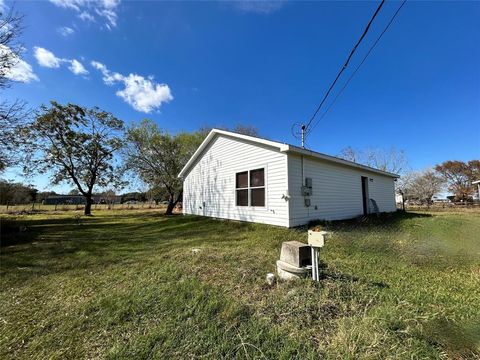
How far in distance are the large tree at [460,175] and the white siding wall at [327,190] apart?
31.0 m

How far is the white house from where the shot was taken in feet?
25.2

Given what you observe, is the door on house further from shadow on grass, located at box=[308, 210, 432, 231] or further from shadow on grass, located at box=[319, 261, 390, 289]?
shadow on grass, located at box=[319, 261, 390, 289]

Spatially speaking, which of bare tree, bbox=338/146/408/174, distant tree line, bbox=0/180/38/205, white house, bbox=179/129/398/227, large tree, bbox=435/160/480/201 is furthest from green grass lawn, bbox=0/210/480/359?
large tree, bbox=435/160/480/201

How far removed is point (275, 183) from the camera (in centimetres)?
784

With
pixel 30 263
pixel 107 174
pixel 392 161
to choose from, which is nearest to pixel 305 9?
pixel 30 263

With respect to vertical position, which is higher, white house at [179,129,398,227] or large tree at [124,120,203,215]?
large tree at [124,120,203,215]

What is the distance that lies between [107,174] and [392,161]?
32.8m

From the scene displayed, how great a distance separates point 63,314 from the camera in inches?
118

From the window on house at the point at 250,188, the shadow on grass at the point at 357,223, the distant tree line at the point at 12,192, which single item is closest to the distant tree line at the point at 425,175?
the shadow on grass at the point at 357,223

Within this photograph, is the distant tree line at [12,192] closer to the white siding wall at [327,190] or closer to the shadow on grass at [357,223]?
the white siding wall at [327,190]

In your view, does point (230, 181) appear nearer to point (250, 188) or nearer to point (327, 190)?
point (250, 188)

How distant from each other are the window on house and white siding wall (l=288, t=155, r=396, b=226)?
1.27m

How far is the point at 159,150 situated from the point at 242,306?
16.9 m

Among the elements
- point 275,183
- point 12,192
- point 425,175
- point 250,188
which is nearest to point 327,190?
point 275,183
